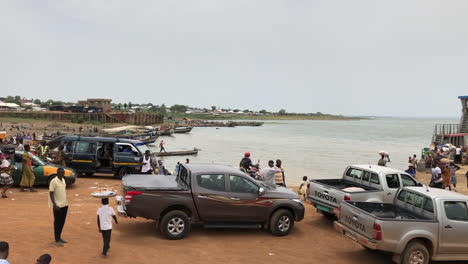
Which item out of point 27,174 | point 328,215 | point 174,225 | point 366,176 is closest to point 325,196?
point 328,215

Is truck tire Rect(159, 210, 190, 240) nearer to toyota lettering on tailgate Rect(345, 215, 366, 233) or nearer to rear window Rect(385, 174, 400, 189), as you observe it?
toyota lettering on tailgate Rect(345, 215, 366, 233)

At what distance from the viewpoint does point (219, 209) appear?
888 cm

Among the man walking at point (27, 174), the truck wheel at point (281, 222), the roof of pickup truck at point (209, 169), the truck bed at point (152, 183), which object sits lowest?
the truck wheel at point (281, 222)

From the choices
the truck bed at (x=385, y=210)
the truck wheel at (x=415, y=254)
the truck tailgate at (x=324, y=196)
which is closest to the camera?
the truck wheel at (x=415, y=254)

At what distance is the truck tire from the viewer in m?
8.58

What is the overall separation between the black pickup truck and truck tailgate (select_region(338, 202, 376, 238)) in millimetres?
1388

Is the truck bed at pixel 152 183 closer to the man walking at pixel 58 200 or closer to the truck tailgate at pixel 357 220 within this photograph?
the man walking at pixel 58 200

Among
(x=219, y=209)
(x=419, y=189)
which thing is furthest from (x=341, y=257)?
(x=219, y=209)

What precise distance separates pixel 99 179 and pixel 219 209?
9506 mm

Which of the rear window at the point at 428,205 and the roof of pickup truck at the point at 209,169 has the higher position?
the roof of pickup truck at the point at 209,169

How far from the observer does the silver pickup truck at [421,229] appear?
7262 mm

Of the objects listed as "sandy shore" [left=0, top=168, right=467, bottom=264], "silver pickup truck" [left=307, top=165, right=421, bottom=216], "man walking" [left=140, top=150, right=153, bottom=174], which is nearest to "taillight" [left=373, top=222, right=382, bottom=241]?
"sandy shore" [left=0, top=168, right=467, bottom=264]

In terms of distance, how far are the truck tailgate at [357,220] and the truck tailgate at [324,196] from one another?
1261 millimetres

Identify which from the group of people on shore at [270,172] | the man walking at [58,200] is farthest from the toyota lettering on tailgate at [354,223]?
the man walking at [58,200]
